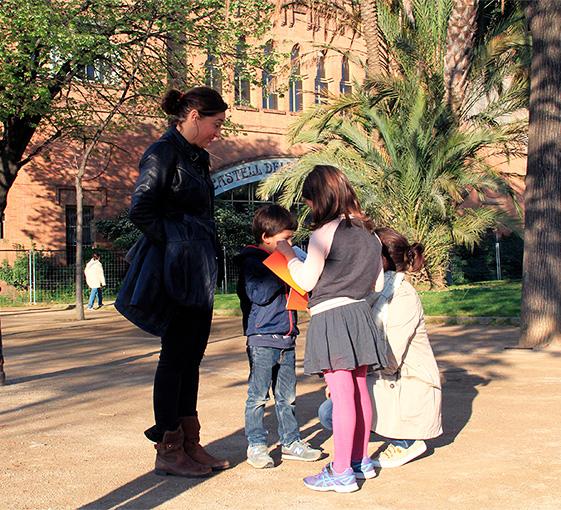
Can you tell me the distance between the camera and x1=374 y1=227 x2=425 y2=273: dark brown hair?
5285mm

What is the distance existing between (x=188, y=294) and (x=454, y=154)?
15.7 m

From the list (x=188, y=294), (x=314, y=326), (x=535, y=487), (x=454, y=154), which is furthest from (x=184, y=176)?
(x=454, y=154)

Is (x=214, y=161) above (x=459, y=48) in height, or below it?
below

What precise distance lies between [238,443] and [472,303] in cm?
1195

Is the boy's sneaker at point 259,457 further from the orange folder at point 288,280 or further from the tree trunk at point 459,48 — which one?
the tree trunk at point 459,48

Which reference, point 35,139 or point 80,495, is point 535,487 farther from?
point 35,139

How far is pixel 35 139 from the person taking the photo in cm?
2931

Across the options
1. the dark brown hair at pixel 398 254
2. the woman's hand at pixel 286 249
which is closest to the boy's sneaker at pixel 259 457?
the woman's hand at pixel 286 249

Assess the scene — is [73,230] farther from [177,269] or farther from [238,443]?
[177,269]

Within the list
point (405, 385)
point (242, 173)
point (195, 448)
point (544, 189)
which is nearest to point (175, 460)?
point (195, 448)

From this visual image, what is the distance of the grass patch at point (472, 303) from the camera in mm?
15683

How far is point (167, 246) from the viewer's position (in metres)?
4.78

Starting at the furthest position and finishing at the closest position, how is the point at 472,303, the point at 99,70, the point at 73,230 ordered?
the point at 73,230 < the point at 99,70 < the point at 472,303

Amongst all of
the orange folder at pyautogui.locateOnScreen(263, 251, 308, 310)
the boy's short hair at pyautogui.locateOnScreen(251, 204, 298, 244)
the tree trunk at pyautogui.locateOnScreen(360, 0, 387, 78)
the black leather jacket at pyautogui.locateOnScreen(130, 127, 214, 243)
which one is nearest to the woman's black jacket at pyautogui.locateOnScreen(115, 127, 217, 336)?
the black leather jacket at pyautogui.locateOnScreen(130, 127, 214, 243)
